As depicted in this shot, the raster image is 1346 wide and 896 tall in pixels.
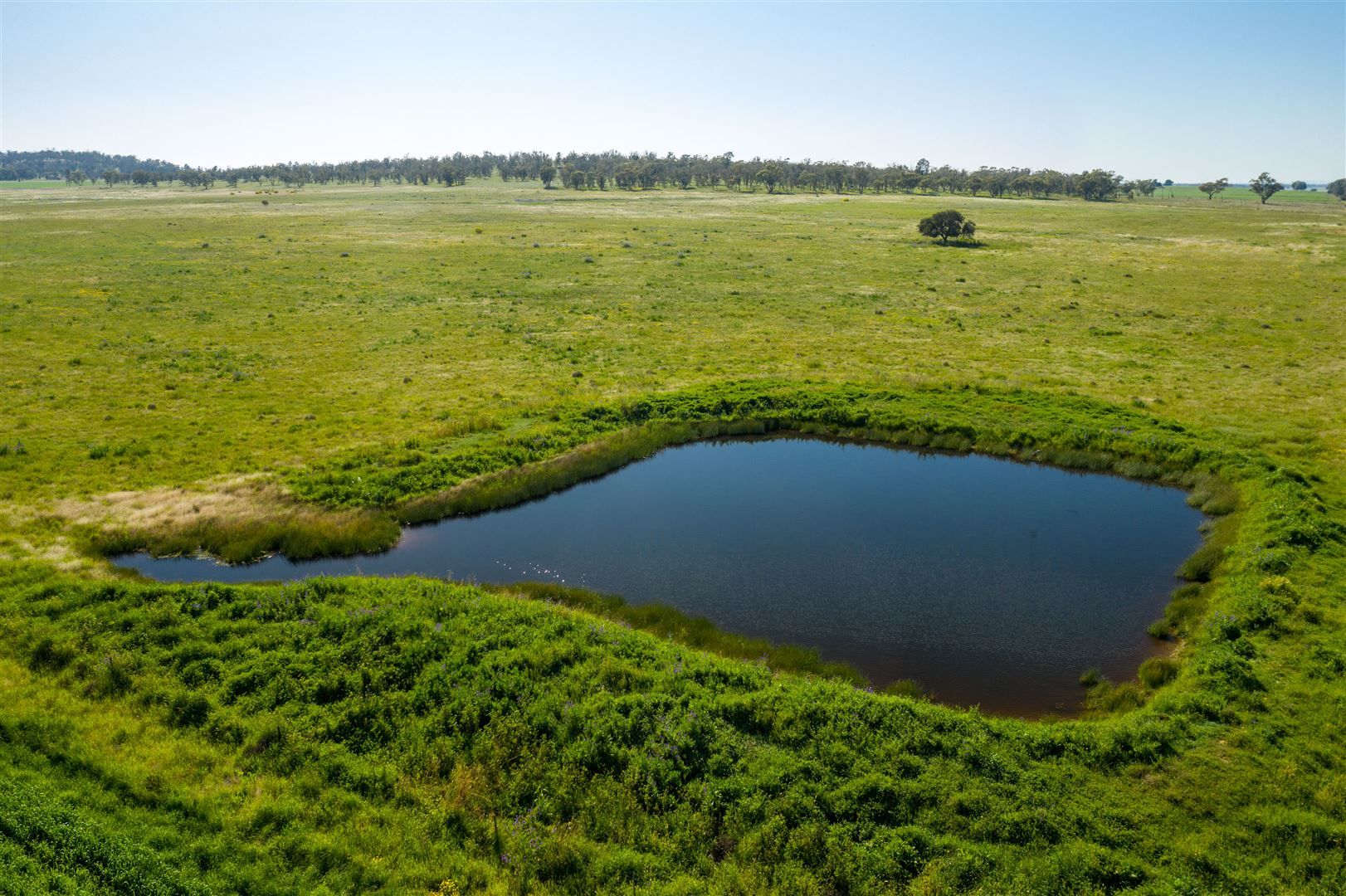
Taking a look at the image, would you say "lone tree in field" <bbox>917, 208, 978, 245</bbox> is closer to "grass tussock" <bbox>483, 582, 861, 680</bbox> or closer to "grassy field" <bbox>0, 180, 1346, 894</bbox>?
"grassy field" <bbox>0, 180, 1346, 894</bbox>

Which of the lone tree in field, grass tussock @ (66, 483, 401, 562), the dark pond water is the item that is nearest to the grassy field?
grass tussock @ (66, 483, 401, 562)

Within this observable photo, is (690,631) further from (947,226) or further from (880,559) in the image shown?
(947,226)

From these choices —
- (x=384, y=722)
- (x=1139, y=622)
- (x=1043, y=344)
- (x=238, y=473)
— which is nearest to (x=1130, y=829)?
(x=1139, y=622)

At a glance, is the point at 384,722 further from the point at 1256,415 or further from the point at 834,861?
the point at 1256,415

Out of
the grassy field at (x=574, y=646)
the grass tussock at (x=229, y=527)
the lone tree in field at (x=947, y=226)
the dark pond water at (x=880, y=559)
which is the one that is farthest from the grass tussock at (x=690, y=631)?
the lone tree in field at (x=947, y=226)

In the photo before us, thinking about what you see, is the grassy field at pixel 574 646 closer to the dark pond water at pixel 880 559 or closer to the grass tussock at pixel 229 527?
the grass tussock at pixel 229 527

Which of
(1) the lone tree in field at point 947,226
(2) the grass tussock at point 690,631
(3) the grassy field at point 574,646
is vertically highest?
(1) the lone tree in field at point 947,226
